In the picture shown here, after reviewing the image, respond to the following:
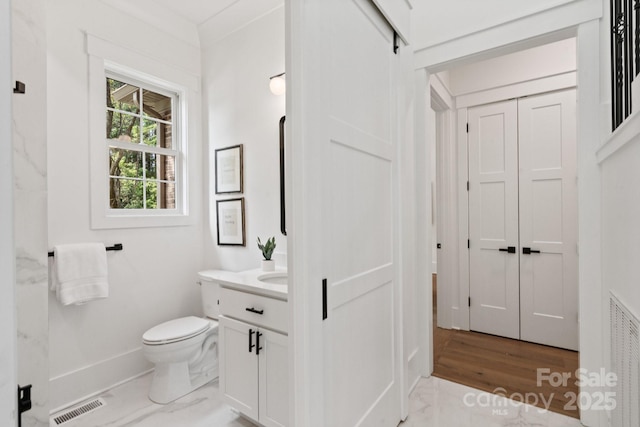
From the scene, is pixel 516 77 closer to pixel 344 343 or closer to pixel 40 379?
pixel 344 343

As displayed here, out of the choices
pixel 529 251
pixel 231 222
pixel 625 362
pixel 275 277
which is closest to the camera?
pixel 625 362

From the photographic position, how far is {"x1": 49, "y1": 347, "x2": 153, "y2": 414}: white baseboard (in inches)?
83.2

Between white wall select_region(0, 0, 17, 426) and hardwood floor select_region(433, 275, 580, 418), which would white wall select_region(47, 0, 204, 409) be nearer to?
white wall select_region(0, 0, 17, 426)

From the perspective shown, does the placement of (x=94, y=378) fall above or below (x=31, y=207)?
below

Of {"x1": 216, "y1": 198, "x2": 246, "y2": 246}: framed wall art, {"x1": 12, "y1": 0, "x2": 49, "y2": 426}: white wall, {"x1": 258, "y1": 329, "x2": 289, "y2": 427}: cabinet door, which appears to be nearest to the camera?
{"x1": 12, "y1": 0, "x2": 49, "y2": 426}: white wall

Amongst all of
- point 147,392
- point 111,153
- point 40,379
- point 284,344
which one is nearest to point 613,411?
point 284,344

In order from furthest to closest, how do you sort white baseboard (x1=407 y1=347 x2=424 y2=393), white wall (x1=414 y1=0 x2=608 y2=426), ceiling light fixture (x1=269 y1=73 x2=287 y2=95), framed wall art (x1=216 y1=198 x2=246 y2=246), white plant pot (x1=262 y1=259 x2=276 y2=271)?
framed wall art (x1=216 y1=198 x2=246 y2=246), ceiling light fixture (x1=269 y1=73 x2=287 y2=95), white plant pot (x1=262 y1=259 x2=276 y2=271), white baseboard (x1=407 y1=347 x2=424 y2=393), white wall (x1=414 y1=0 x2=608 y2=426)

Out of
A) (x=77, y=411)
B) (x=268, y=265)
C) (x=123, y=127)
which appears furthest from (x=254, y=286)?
(x=123, y=127)

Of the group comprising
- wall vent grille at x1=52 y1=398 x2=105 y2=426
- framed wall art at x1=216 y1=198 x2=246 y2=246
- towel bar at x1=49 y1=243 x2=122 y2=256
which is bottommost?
wall vent grille at x1=52 y1=398 x2=105 y2=426

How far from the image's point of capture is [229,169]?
2861 millimetres

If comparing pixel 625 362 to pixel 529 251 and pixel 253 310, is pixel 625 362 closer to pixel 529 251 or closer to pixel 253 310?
pixel 253 310

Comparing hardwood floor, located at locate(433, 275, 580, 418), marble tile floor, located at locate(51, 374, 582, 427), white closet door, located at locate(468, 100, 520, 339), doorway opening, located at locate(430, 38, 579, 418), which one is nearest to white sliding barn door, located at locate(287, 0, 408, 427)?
marble tile floor, located at locate(51, 374, 582, 427)

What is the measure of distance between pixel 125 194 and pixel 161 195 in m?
0.31

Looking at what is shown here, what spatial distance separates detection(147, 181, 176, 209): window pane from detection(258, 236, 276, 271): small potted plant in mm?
1077
